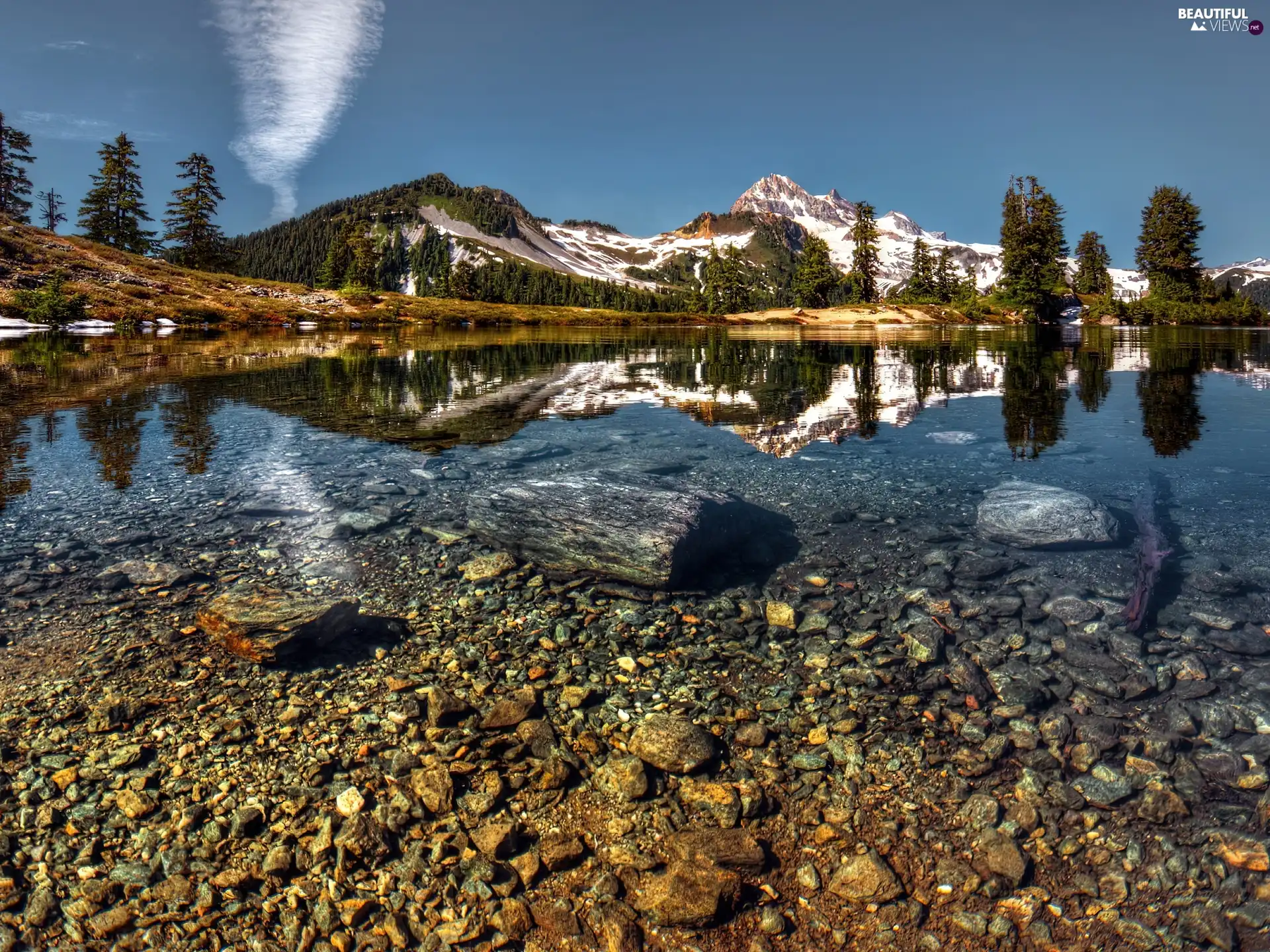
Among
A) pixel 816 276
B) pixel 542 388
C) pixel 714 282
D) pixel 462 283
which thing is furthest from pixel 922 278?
pixel 542 388

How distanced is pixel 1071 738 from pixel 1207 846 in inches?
38.4

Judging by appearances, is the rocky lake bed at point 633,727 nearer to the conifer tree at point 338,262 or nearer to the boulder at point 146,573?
the boulder at point 146,573

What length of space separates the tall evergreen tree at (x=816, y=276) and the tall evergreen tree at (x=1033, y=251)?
28.5 meters

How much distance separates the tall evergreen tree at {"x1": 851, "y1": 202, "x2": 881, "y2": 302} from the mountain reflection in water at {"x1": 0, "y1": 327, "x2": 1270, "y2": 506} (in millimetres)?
80849

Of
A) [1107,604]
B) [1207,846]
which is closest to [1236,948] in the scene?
[1207,846]

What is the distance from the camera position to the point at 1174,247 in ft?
332

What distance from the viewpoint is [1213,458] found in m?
11.8

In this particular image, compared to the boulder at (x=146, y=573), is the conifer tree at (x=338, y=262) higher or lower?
higher

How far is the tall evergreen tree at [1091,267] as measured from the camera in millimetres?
120688

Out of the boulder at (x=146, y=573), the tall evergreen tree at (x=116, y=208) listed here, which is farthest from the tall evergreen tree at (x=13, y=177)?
the boulder at (x=146, y=573)

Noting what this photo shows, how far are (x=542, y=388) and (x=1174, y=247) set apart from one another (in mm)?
121922

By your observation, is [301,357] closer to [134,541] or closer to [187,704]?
[134,541]

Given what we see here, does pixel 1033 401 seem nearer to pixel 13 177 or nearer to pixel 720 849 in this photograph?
pixel 720 849

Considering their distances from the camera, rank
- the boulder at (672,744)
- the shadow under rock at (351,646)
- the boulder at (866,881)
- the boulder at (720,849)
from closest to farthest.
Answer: the boulder at (866,881), the boulder at (720,849), the boulder at (672,744), the shadow under rock at (351,646)
